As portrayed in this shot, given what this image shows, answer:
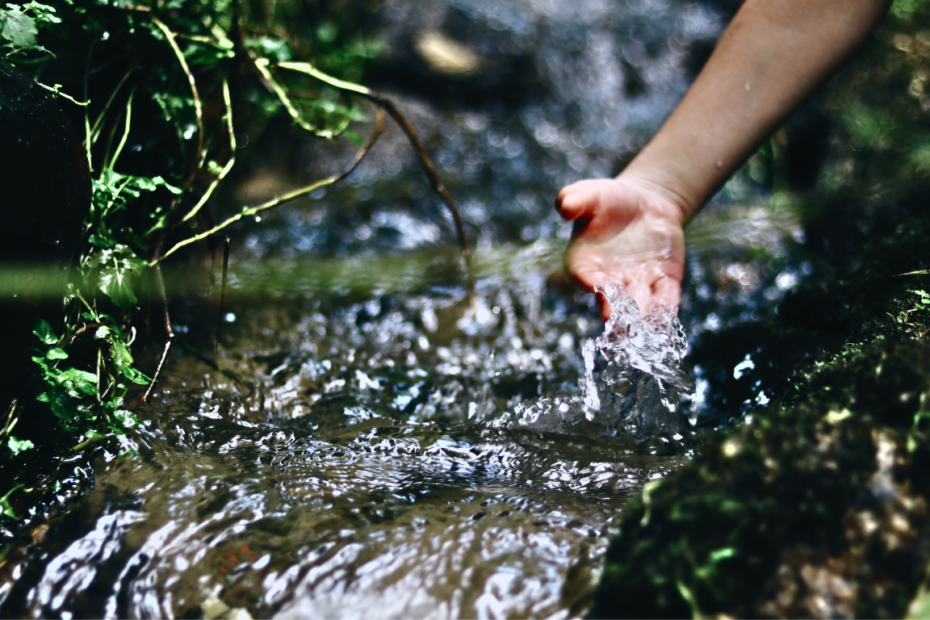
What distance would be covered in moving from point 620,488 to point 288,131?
3.64 meters

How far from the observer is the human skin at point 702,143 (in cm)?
195

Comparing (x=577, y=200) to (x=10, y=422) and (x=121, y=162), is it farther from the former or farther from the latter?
(x=10, y=422)

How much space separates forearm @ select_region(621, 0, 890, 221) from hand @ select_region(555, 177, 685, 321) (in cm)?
10

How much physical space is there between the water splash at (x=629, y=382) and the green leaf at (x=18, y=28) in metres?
1.71

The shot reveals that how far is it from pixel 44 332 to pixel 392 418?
992mm

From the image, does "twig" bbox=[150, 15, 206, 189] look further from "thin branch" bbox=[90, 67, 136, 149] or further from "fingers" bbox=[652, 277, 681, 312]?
"fingers" bbox=[652, 277, 681, 312]

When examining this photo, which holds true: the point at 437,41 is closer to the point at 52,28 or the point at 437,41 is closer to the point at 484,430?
the point at 52,28

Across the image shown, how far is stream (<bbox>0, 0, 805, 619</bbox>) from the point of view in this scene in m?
1.23

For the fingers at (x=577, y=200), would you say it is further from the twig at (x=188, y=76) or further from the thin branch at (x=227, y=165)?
the twig at (x=188, y=76)

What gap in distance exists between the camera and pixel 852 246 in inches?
108

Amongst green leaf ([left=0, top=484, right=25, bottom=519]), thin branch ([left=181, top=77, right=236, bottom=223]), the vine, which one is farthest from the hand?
green leaf ([left=0, top=484, right=25, bottom=519])

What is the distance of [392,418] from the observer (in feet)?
6.33

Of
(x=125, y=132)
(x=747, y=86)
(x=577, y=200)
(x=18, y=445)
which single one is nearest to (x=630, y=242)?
(x=577, y=200)

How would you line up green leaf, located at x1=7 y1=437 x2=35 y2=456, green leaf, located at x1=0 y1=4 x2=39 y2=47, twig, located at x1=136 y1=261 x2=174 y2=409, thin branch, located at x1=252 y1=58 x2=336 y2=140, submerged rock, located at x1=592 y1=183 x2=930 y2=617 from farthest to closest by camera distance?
1. thin branch, located at x1=252 y1=58 x2=336 y2=140
2. twig, located at x1=136 y1=261 x2=174 y2=409
3. green leaf, located at x1=0 y1=4 x2=39 y2=47
4. green leaf, located at x1=7 y1=437 x2=35 y2=456
5. submerged rock, located at x1=592 y1=183 x2=930 y2=617
